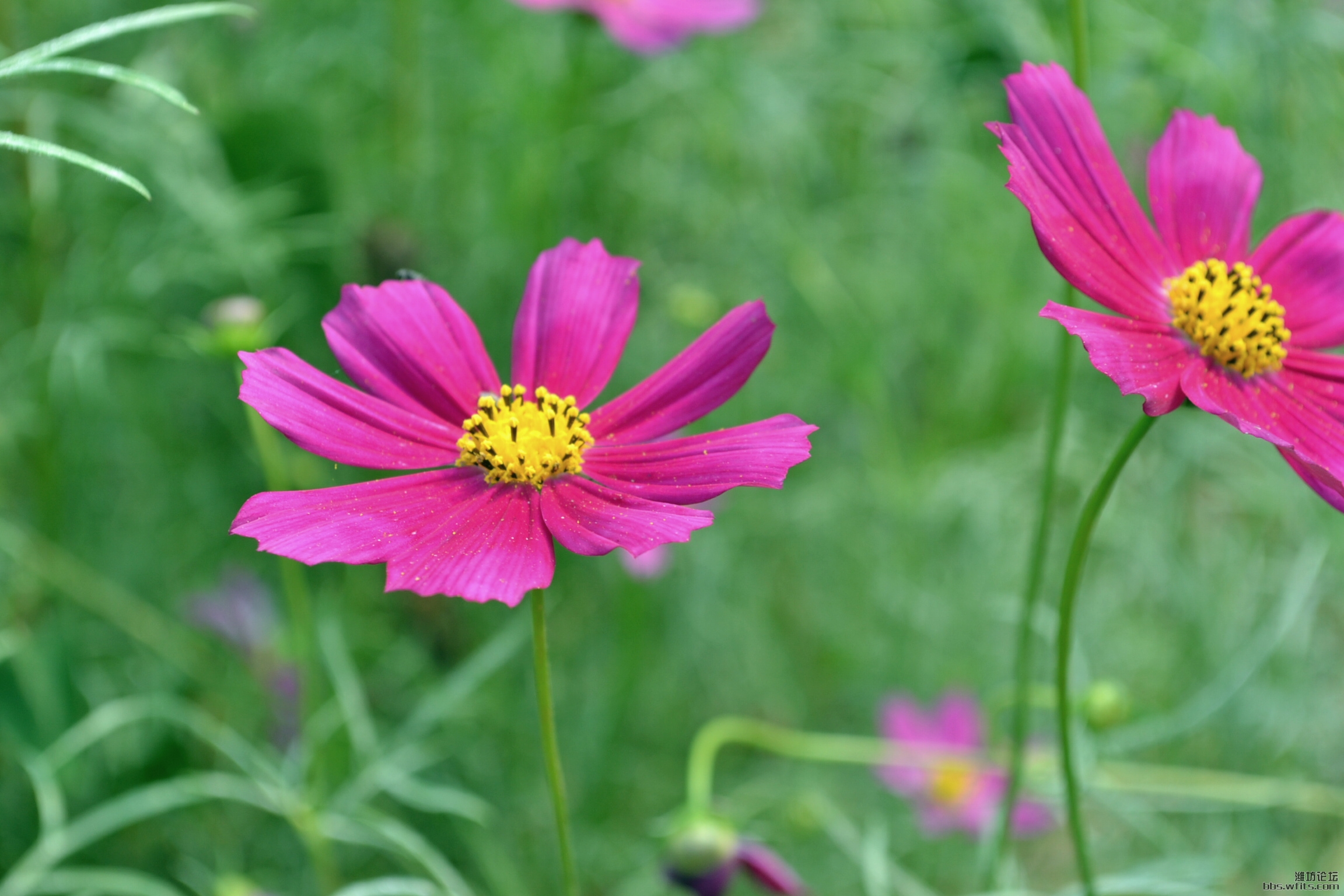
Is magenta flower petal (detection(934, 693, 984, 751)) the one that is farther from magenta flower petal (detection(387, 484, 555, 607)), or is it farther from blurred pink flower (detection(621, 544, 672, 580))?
magenta flower petal (detection(387, 484, 555, 607))

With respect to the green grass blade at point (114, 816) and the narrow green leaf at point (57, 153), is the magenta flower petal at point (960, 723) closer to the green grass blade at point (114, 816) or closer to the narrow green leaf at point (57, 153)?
the green grass blade at point (114, 816)

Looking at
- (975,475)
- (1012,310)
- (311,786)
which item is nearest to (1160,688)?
(975,475)

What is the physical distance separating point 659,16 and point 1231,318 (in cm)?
95

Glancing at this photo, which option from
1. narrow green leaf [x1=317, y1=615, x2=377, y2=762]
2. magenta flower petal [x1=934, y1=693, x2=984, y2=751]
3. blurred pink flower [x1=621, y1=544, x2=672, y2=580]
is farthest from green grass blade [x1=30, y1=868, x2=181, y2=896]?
magenta flower petal [x1=934, y1=693, x2=984, y2=751]

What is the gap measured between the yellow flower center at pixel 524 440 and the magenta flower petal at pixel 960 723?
32.3 inches

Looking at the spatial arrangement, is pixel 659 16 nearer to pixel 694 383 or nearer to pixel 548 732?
pixel 694 383

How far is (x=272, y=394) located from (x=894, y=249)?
111 centimetres

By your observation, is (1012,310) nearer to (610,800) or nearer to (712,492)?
(610,800)

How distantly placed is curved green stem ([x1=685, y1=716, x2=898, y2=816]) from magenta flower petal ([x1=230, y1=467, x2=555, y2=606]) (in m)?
0.26

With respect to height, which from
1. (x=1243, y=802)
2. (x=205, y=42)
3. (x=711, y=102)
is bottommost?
(x=1243, y=802)

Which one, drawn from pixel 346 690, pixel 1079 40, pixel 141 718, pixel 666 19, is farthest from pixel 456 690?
pixel 666 19

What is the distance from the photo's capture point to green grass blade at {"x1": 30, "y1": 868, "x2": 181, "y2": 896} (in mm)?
623

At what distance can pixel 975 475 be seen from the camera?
4.01ft

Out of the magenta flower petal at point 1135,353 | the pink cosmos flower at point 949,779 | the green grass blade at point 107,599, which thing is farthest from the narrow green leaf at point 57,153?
the pink cosmos flower at point 949,779
